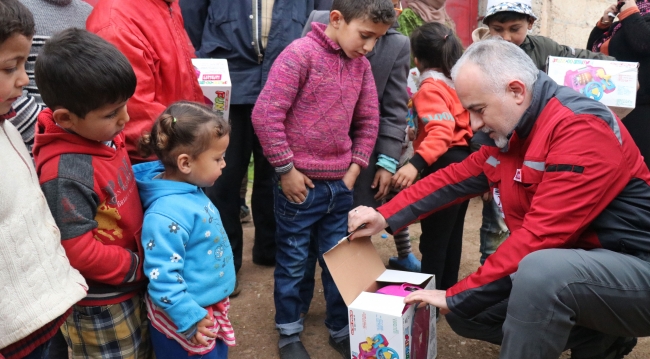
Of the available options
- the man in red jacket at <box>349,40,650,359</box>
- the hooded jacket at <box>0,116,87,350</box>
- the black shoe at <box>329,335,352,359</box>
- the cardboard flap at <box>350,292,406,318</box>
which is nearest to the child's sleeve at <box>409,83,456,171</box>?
the man in red jacket at <box>349,40,650,359</box>

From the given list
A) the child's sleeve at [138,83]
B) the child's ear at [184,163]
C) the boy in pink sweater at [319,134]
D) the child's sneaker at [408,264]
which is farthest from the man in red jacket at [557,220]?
the child's sneaker at [408,264]

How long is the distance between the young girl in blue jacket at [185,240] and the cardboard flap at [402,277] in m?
0.78

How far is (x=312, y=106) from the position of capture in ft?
7.70

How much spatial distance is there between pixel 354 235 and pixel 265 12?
4.48ft

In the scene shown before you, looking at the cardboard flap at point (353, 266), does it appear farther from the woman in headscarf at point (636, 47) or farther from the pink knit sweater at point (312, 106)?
the woman in headscarf at point (636, 47)

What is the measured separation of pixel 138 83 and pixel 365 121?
107cm

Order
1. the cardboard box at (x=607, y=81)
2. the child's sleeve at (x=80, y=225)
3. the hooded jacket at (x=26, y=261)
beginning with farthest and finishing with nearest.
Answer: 1. the cardboard box at (x=607, y=81)
2. the child's sleeve at (x=80, y=225)
3. the hooded jacket at (x=26, y=261)

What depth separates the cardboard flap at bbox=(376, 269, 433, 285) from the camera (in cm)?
231

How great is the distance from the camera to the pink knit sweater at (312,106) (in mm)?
2271

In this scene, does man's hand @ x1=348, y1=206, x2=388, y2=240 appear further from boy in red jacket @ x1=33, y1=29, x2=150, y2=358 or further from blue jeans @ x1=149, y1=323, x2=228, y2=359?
boy in red jacket @ x1=33, y1=29, x2=150, y2=358

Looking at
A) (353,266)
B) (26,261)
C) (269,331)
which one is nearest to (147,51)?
(26,261)

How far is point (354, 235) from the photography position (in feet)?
7.54

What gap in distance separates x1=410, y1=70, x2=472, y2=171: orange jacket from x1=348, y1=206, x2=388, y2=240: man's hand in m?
0.51

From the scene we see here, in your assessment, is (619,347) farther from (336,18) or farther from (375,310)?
(336,18)
